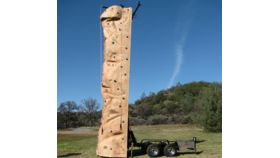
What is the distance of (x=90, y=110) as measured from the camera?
15.8ft

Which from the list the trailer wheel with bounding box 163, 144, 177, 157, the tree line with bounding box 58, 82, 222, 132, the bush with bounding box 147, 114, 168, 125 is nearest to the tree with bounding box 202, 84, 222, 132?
the tree line with bounding box 58, 82, 222, 132

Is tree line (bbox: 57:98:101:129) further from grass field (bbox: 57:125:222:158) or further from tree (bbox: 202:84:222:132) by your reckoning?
tree (bbox: 202:84:222:132)

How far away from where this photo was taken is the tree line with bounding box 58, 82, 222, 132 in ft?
15.7

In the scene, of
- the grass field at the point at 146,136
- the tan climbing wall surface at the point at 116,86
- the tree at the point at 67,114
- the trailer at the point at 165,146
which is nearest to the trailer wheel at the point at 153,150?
the trailer at the point at 165,146

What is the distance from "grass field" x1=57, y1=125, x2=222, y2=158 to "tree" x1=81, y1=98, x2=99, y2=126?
5.7 inches

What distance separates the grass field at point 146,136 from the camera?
4879 mm

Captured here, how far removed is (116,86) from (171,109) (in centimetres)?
112

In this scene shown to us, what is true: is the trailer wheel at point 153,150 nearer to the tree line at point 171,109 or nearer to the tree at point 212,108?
the tree line at point 171,109

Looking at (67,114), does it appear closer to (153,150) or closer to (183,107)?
(153,150)
